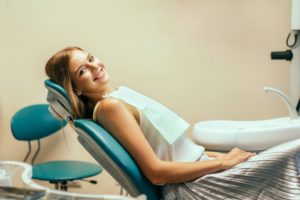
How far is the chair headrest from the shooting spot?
4.57ft

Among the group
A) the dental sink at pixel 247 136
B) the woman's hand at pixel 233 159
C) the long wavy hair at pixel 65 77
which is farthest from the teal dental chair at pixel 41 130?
the woman's hand at pixel 233 159

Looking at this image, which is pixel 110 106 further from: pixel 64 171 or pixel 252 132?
pixel 64 171

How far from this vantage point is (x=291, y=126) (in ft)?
5.52

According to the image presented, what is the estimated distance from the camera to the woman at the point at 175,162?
1.15 metres

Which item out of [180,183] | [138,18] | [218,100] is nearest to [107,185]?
[218,100]

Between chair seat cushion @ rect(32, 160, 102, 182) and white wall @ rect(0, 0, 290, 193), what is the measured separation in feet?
1.90

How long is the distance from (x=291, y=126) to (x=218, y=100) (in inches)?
37.1

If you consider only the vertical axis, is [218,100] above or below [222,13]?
below

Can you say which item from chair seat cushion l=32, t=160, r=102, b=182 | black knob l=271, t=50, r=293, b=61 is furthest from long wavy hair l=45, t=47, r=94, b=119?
black knob l=271, t=50, r=293, b=61

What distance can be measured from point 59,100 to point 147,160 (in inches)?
17.1

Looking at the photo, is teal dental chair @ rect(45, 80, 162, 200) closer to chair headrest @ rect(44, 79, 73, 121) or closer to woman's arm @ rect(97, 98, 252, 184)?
woman's arm @ rect(97, 98, 252, 184)

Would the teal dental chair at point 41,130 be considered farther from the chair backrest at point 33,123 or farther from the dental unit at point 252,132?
the dental unit at point 252,132

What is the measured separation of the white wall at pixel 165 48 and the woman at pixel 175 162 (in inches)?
47.0

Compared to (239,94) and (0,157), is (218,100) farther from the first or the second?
(0,157)
